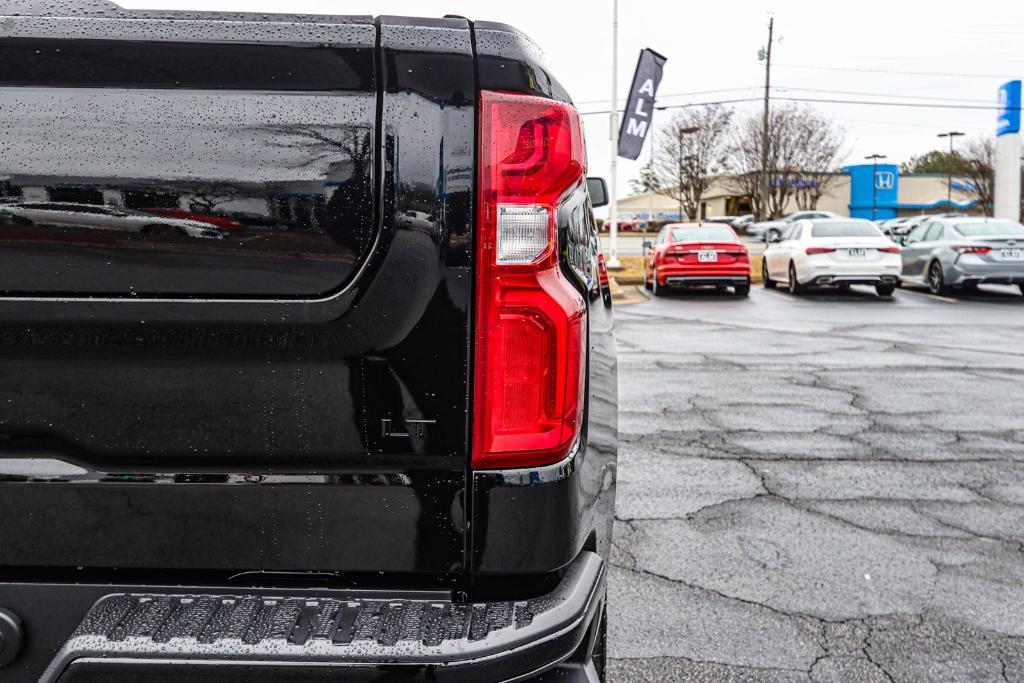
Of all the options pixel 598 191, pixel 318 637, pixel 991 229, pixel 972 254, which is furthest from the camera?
pixel 991 229

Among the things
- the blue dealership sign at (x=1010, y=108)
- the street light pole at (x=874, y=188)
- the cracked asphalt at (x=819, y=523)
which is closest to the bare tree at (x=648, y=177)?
the street light pole at (x=874, y=188)

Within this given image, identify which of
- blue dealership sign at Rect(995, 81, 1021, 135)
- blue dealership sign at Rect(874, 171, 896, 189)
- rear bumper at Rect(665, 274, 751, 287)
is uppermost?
blue dealership sign at Rect(995, 81, 1021, 135)

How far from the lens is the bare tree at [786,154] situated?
210ft

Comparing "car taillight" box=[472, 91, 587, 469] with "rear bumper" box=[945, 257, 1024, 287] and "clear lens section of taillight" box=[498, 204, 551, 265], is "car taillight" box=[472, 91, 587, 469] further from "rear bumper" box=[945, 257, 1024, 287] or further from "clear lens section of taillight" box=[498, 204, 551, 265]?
"rear bumper" box=[945, 257, 1024, 287]

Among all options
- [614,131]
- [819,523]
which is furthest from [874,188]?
[819,523]

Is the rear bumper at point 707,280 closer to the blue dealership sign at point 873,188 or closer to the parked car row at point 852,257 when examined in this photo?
the parked car row at point 852,257

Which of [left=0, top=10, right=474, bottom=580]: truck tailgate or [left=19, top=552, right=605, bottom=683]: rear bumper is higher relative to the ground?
[left=0, top=10, right=474, bottom=580]: truck tailgate

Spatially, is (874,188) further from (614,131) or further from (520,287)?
(520,287)

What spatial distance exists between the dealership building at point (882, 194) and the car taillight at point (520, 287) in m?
71.2

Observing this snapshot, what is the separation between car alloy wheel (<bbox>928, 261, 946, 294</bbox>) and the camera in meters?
19.2

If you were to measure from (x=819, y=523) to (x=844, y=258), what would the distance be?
50.2ft

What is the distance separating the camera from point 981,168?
6550 centimetres

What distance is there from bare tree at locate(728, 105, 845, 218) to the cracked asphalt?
2232 inches

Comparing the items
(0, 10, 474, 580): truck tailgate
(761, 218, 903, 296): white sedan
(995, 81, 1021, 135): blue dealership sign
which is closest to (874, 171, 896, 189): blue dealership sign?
(995, 81, 1021, 135): blue dealership sign
